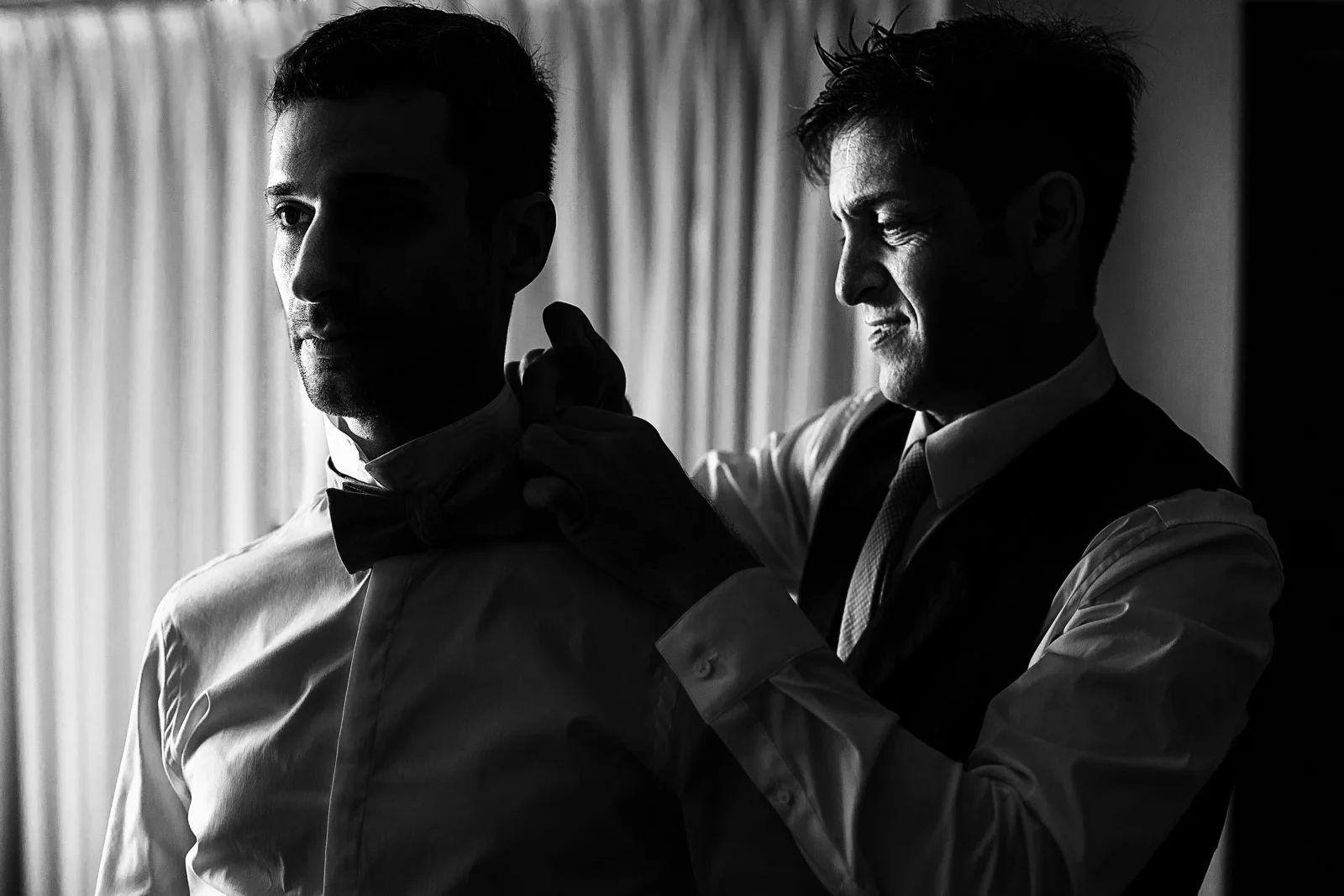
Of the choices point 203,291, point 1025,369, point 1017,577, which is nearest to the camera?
point 1017,577

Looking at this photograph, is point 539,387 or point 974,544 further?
point 974,544

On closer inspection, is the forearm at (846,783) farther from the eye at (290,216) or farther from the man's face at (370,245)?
the eye at (290,216)

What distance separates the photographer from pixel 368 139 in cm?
109

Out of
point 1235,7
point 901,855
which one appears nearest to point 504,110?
point 901,855

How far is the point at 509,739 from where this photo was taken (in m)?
1.08

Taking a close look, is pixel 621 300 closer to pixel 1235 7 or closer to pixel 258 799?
pixel 1235 7

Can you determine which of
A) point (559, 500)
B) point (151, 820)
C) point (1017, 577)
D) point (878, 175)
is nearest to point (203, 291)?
point (151, 820)

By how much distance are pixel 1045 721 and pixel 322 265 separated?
2.69ft

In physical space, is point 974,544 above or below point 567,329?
below

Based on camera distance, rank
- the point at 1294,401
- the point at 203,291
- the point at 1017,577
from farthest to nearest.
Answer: the point at 203,291
the point at 1294,401
the point at 1017,577

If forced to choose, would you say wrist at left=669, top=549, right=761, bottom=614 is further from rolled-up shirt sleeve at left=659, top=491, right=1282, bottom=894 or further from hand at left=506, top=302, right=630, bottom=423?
hand at left=506, top=302, right=630, bottom=423

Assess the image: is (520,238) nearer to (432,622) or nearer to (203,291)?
(432,622)

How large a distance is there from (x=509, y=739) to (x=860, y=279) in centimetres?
74

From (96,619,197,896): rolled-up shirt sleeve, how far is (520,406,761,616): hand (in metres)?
0.47
